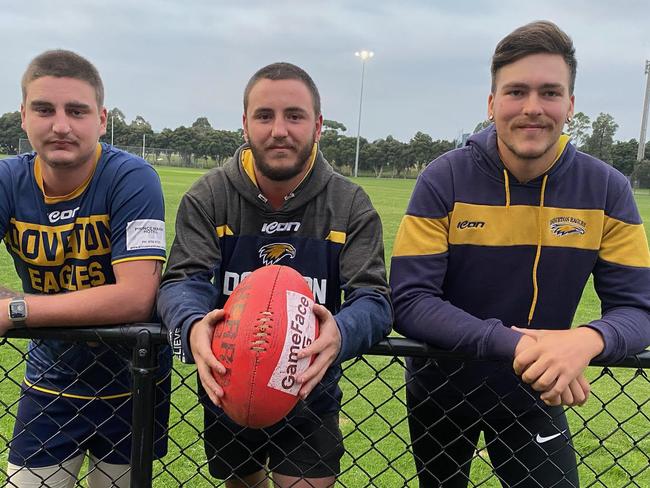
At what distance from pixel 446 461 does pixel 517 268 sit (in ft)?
3.14

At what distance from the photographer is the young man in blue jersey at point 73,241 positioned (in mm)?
2328

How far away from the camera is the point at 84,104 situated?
2430 mm

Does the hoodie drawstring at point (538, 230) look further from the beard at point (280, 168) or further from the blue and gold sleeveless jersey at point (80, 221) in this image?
the blue and gold sleeveless jersey at point (80, 221)

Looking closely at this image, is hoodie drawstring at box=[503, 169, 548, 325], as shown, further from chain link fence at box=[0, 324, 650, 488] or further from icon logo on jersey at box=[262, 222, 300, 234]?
icon logo on jersey at box=[262, 222, 300, 234]

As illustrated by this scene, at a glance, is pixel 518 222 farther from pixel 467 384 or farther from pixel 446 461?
pixel 446 461

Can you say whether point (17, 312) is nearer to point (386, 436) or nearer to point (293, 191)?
point (293, 191)

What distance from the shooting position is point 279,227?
236cm

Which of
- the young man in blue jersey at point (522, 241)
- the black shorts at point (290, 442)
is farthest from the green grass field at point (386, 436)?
the young man in blue jersey at point (522, 241)

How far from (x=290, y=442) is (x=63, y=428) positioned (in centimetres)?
101

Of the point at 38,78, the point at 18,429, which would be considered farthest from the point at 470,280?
the point at 18,429

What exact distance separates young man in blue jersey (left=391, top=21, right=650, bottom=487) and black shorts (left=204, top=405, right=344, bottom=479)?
41 cm

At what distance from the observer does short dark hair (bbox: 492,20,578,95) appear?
2230 mm

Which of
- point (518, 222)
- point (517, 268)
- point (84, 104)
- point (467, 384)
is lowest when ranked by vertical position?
point (467, 384)

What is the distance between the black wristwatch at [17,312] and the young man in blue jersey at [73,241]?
26 centimetres
